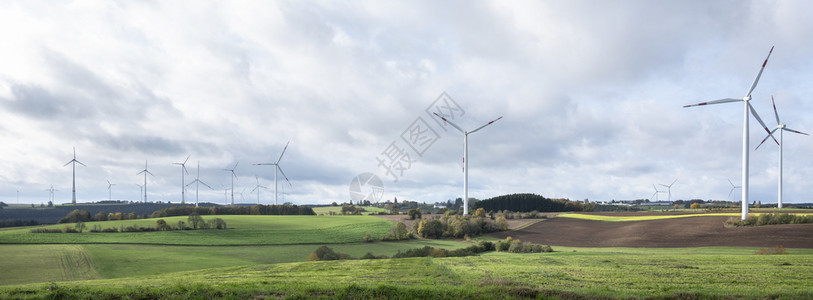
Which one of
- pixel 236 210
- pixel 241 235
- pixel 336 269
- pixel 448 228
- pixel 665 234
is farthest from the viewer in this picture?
pixel 236 210

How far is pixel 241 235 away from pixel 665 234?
2917 inches

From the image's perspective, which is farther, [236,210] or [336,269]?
[236,210]

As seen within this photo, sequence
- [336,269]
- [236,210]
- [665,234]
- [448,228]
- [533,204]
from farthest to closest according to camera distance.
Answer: [533,204], [236,210], [448,228], [665,234], [336,269]

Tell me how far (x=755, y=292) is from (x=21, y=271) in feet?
208

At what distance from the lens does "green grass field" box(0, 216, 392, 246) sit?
74.4m

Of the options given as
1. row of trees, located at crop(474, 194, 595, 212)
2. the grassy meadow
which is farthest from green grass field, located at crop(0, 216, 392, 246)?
row of trees, located at crop(474, 194, 595, 212)

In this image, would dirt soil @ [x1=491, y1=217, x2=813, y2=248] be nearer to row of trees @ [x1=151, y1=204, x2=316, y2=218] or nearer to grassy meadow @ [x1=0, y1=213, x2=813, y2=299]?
grassy meadow @ [x1=0, y1=213, x2=813, y2=299]

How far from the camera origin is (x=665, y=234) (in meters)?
70.8

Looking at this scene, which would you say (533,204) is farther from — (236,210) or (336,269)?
(336,269)

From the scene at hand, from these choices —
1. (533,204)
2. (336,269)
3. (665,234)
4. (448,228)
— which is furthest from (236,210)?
(336,269)

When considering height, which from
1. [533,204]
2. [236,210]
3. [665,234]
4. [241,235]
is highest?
[665,234]

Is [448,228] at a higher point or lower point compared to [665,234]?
lower

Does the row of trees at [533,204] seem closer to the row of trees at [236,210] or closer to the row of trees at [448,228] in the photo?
the row of trees at [448,228]

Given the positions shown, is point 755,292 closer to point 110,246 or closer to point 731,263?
point 731,263
